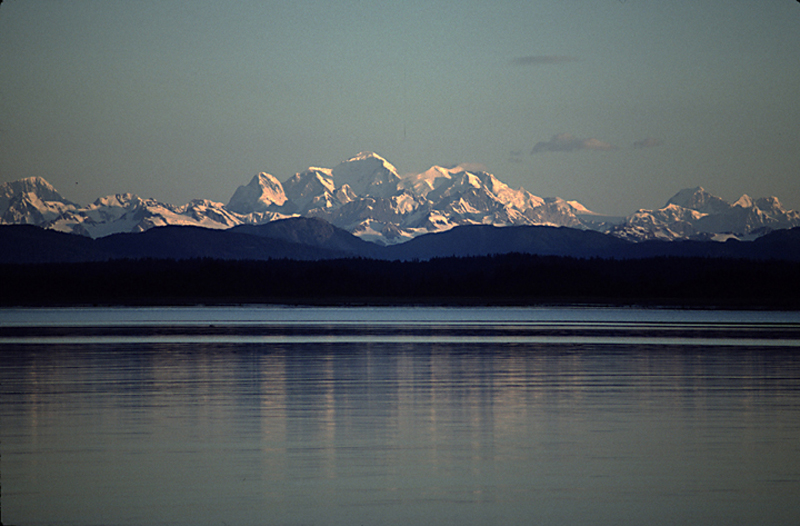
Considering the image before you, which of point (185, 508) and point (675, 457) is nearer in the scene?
point (185, 508)

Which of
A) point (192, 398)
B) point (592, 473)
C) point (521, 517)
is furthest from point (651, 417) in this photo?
point (192, 398)

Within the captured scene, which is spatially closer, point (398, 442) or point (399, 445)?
point (399, 445)

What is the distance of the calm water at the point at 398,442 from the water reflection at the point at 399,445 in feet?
0.22

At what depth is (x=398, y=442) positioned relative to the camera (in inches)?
893

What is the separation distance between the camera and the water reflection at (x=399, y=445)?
16609 mm

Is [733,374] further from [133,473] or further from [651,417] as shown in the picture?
[133,473]

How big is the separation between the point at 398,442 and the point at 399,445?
41 cm

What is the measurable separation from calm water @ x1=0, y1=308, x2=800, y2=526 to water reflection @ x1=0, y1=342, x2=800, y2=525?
0.07 m

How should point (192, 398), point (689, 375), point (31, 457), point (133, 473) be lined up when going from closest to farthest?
point (133, 473) < point (31, 457) < point (192, 398) < point (689, 375)

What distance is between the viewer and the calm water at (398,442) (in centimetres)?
1658

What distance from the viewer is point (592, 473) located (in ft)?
63.3

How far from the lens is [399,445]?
22.3 meters

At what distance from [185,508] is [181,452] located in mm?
5113

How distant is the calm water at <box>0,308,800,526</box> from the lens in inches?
653
